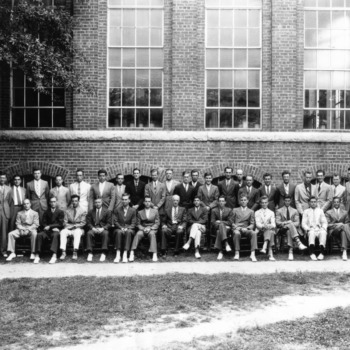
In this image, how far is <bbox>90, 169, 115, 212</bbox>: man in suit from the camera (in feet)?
36.2

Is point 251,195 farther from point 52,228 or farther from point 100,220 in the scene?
point 52,228

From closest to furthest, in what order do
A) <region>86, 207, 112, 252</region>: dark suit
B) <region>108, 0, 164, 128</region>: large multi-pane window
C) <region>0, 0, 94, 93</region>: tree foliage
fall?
<region>0, 0, 94, 93</region>: tree foliage < <region>86, 207, 112, 252</region>: dark suit < <region>108, 0, 164, 128</region>: large multi-pane window

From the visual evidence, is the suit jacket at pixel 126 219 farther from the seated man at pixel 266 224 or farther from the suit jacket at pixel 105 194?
the seated man at pixel 266 224

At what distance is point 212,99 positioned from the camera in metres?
12.9

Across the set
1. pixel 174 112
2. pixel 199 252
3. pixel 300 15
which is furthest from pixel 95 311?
pixel 300 15

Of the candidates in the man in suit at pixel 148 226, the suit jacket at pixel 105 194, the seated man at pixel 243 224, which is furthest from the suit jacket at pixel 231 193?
the suit jacket at pixel 105 194

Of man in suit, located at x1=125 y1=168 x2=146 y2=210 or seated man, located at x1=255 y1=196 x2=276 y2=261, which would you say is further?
man in suit, located at x1=125 y1=168 x2=146 y2=210

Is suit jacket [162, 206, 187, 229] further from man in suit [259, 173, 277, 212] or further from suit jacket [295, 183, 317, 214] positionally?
suit jacket [295, 183, 317, 214]

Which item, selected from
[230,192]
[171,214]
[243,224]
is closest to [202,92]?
[230,192]

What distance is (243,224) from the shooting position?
1068cm

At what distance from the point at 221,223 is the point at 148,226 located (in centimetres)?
155

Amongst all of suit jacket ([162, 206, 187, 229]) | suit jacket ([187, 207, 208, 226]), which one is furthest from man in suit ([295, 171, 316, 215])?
suit jacket ([162, 206, 187, 229])

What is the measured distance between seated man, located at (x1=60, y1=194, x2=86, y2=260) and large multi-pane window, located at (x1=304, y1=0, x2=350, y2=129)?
20.3 feet

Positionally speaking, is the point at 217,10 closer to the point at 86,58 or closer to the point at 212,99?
the point at 212,99
